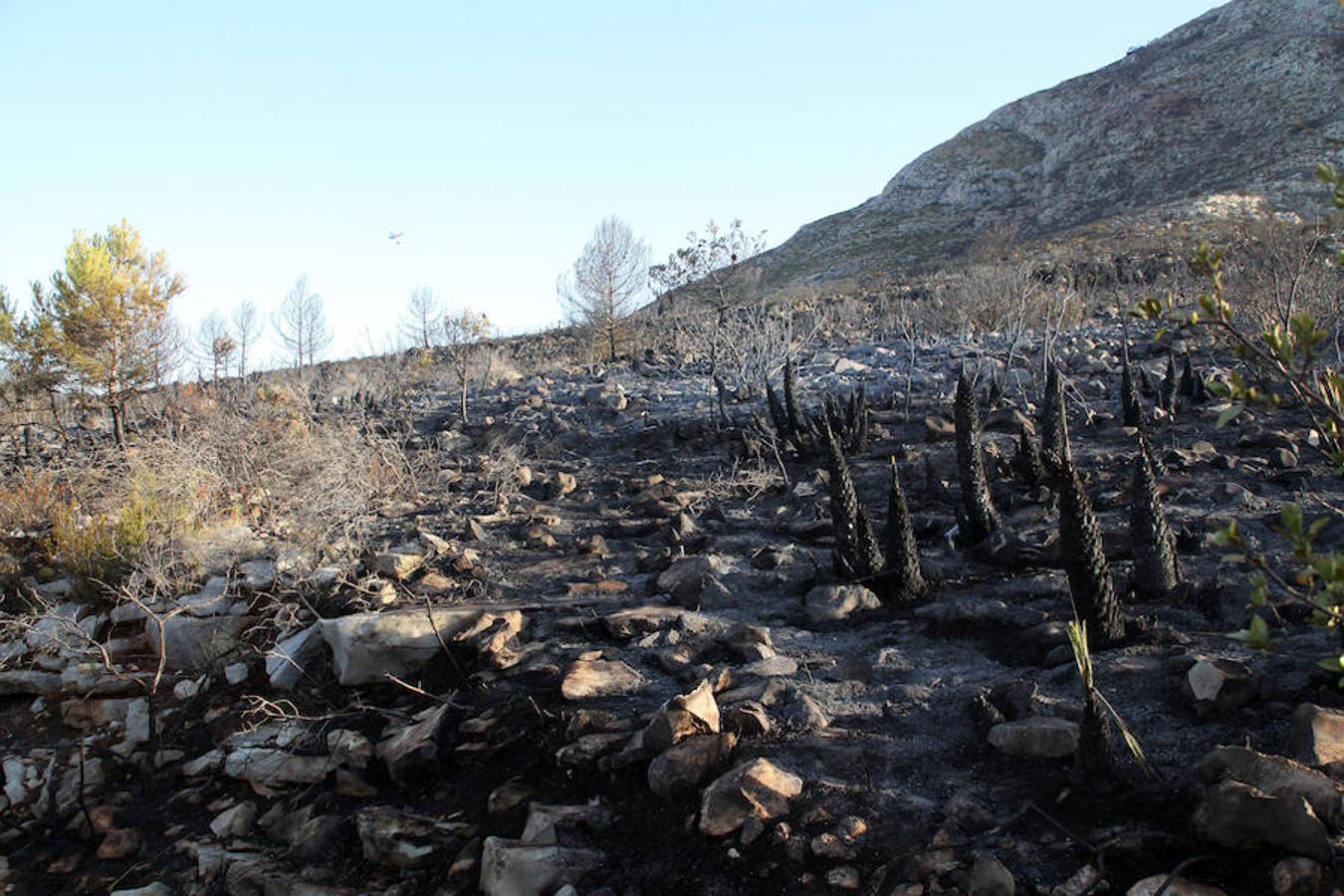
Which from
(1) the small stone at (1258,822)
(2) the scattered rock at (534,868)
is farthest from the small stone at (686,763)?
(1) the small stone at (1258,822)

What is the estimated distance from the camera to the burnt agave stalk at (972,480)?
6.06m

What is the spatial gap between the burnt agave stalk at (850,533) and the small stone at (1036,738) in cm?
204

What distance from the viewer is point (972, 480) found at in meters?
6.13

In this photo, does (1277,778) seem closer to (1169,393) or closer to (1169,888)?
(1169,888)

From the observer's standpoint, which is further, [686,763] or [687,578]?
[687,578]

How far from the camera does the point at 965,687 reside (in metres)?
4.05

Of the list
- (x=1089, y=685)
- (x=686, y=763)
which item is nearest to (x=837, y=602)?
(x=686, y=763)

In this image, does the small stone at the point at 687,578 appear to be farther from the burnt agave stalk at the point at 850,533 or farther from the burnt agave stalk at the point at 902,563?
the burnt agave stalk at the point at 902,563

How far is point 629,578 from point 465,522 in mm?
2387

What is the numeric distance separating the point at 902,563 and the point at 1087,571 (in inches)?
52.3

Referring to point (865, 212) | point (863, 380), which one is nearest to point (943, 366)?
point (863, 380)

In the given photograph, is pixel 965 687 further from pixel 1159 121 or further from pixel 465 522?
pixel 1159 121

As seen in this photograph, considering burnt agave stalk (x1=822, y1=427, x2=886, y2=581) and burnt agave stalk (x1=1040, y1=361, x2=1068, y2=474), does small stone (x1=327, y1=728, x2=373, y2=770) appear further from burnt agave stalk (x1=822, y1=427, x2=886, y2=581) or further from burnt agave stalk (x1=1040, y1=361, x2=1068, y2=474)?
burnt agave stalk (x1=1040, y1=361, x2=1068, y2=474)

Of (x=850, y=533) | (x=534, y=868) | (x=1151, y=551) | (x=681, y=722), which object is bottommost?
(x=534, y=868)
